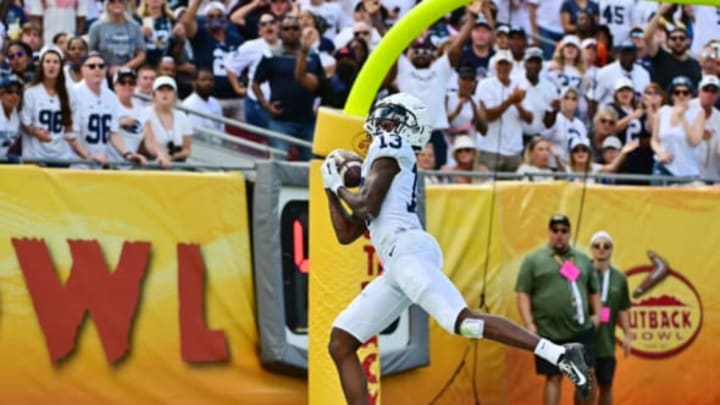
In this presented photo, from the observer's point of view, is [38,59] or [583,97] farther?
[583,97]

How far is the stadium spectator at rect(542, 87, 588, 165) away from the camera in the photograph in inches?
650

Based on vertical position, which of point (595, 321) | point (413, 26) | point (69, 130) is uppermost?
point (413, 26)

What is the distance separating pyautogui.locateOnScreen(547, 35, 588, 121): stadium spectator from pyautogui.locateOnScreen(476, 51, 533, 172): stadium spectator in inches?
43.9

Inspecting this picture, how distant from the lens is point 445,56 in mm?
16156

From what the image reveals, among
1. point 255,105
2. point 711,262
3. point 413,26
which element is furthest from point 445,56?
point 413,26

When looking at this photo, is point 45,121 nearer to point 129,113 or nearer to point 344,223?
point 129,113

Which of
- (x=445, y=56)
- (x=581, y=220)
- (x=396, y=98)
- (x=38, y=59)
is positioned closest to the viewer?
(x=396, y=98)

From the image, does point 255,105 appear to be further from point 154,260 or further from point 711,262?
point 711,262

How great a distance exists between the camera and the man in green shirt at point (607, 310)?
46.6 feet

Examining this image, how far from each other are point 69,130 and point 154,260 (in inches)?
48.5

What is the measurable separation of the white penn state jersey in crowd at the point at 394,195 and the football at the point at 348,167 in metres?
0.04

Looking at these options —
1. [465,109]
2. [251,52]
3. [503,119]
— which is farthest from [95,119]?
[503,119]

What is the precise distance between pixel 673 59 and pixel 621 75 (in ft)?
1.87

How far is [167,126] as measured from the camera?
14.3m
